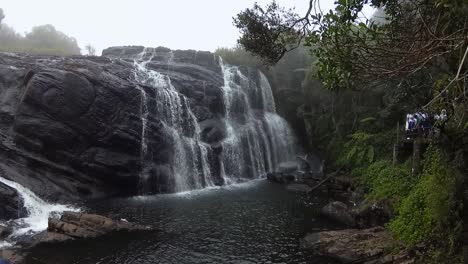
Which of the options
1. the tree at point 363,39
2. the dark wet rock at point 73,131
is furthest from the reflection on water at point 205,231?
the tree at point 363,39

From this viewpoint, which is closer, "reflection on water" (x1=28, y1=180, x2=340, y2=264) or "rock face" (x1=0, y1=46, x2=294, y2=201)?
"reflection on water" (x1=28, y1=180, x2=340, y2=264)

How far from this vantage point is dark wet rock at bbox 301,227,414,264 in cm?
1451

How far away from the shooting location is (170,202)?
25266 mm

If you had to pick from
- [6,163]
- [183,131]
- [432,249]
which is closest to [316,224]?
[432,249]

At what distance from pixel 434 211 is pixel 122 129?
21590mm

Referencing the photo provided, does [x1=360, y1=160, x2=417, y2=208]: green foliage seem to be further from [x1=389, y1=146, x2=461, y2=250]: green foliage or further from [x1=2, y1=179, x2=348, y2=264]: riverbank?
[x1=2, y1=179, x2=348, y2=264]: riverbank

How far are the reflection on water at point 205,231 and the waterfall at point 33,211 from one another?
85.0 inches

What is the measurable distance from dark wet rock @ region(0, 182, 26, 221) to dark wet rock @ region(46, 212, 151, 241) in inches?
141

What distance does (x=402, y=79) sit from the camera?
37.2ft

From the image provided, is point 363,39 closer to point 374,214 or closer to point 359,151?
point 374,214

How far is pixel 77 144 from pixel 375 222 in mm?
19246

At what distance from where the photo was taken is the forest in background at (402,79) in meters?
7.64

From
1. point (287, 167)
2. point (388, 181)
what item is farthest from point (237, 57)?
point (388, 181)

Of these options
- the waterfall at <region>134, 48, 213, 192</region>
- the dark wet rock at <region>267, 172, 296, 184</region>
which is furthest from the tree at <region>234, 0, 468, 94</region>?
the dark wet rock at <region>267, 172, 296, 184</region>
